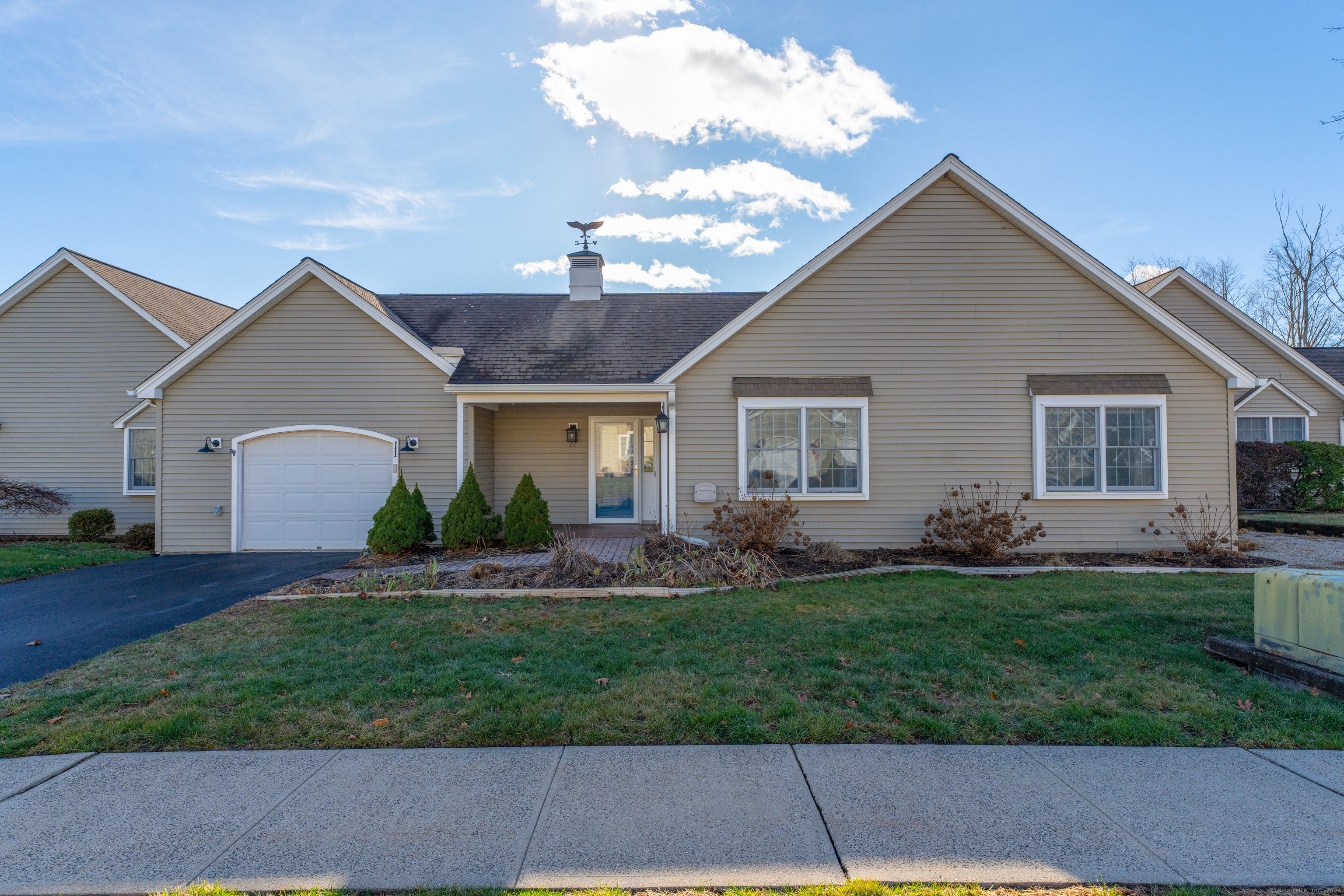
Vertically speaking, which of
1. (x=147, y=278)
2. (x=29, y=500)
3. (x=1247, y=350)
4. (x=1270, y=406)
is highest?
(x=147, y=278)

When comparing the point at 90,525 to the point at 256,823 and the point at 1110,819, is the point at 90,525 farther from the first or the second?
the point at 1110,819

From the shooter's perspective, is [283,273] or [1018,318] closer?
[1018,318]

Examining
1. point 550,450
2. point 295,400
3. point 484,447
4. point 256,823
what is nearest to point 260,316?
point 295,400

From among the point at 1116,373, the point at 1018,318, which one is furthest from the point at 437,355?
the point at 1116,373

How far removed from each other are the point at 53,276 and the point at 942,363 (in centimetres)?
1892

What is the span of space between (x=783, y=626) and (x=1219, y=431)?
30.0 ft

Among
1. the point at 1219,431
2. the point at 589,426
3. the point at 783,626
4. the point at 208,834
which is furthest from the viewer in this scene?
the point at 589,426

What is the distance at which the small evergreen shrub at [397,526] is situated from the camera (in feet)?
33.9

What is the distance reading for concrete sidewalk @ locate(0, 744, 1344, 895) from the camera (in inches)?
102

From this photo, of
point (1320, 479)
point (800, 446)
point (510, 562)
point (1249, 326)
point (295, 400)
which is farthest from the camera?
point (1249, 326)

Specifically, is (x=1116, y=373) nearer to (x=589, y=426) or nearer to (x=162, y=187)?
(x=589, y=426)

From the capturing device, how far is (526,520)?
35.1 ft

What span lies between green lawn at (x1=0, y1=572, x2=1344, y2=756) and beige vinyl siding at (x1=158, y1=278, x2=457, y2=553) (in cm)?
489

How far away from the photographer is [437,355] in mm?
11469
